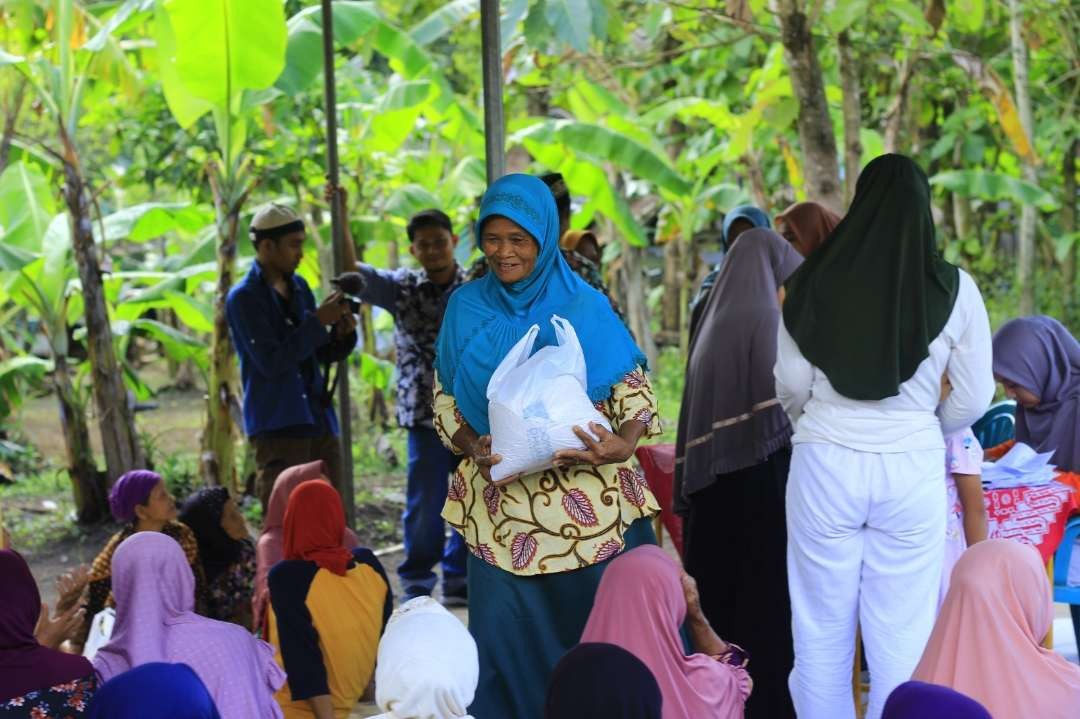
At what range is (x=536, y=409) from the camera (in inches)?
123

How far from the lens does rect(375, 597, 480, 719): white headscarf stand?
8.21 feet

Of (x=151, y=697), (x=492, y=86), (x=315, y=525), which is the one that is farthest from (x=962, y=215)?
(x=151, y=697)

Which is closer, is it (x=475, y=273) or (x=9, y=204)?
(x=475, y=273)

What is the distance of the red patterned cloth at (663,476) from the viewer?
17.2 feet

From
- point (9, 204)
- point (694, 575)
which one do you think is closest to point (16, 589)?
point (694, 575)

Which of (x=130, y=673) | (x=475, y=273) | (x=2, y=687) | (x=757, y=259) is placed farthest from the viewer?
(x=475, y=273)

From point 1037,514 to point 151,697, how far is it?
293 cm

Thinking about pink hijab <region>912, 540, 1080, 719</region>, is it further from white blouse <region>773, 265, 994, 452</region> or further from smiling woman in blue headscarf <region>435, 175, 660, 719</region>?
smiling woman in blue headscarf <region>435, 175, 660, 719</region>

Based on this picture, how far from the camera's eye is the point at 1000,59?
11422 mm

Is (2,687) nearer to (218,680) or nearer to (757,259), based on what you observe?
(218,680)

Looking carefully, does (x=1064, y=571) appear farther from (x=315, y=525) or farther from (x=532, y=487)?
(x=315, y=525)

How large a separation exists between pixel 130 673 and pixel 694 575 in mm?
2285

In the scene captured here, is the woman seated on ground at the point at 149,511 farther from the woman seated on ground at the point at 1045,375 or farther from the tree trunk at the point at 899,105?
the tree trunk at the point at 899,105

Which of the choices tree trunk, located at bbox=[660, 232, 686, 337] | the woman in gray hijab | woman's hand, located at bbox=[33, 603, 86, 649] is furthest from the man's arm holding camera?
tree trunk, located at bbox=[660, 232, 686, 337]
